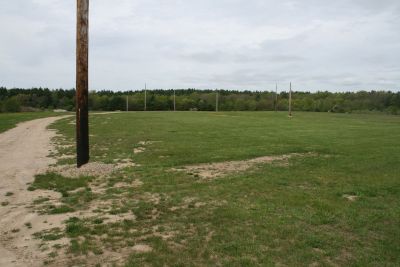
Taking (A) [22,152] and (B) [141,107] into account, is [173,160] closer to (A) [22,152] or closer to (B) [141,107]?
(A) [22,152]

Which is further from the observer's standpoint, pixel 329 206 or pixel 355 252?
pixel 329 206

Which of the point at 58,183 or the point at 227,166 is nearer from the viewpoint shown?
the point at 58,183

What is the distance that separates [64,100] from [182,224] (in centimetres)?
9592

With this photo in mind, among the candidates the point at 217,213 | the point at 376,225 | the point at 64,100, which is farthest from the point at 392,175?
the point at 64,100

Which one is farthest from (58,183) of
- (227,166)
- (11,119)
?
(11,119)

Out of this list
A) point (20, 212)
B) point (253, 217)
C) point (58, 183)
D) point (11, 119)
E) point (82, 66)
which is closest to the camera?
point (253, 217)

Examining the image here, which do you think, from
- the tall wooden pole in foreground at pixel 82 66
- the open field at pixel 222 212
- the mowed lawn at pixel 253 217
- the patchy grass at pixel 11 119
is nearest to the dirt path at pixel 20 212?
the open field at pixel 222 212

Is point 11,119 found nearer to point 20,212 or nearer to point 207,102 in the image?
point 20,212

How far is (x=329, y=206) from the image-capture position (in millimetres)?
7383

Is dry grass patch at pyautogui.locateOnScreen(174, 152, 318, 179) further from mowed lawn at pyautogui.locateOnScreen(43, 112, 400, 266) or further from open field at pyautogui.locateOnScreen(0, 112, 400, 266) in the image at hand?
mowed lawn at pyautogui.locateOnScreen(43, 112, 400, 266)

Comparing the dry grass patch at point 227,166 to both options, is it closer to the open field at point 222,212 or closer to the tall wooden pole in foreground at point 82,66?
the open field at point 222,212

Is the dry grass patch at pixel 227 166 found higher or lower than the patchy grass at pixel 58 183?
higher

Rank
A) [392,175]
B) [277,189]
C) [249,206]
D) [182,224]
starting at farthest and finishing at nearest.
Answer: [392,175] < [277,189] < [249,206] < [182,224]

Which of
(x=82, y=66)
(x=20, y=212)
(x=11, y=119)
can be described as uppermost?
(x=82, y=66)
